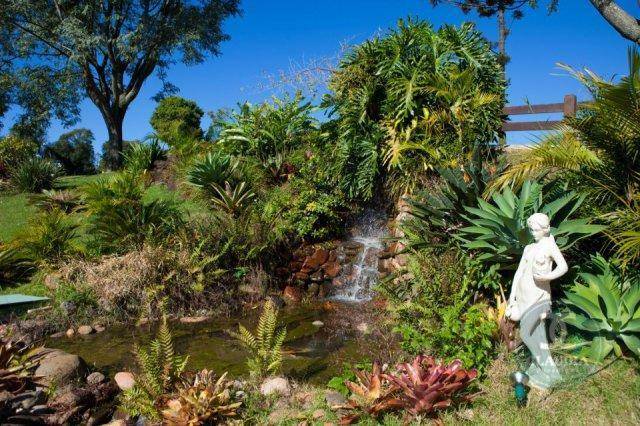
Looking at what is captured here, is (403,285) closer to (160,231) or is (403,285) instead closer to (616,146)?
(616,146)

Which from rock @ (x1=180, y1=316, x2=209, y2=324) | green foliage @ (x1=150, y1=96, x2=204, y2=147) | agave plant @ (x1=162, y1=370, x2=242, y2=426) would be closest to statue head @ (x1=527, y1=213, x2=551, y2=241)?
agave plant @ (x1=162, y1=370, x2=242, y2=426)

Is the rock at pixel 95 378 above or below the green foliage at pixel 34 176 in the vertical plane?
below

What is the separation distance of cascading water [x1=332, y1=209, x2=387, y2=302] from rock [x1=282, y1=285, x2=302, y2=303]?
2.14 ft

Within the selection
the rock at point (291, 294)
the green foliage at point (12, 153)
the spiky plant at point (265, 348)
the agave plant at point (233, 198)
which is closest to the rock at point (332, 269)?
the rock at point (291, 294)

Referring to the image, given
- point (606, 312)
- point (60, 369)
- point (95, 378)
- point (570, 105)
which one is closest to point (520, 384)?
point (606, 312)

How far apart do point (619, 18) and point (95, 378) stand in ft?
30.8

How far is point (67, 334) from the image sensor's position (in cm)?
777

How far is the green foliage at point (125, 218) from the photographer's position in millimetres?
9156

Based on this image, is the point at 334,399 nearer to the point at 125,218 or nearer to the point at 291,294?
the point at 291,294

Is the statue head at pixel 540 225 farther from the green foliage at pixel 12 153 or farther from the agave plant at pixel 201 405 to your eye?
the green foliage at pixel 12 153

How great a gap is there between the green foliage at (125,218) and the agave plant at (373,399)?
5.60m

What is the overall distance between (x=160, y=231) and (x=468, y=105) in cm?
602

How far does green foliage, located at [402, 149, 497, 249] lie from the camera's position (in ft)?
21.4

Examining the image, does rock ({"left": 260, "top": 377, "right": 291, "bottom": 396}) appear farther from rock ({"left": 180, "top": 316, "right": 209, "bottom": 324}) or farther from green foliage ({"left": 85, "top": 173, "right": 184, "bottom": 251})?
green foliage ({"left": 85, "top": 173, "right": 184, "bottom": 251})
